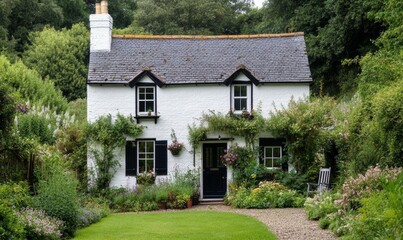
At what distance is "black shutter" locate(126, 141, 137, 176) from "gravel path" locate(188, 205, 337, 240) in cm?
336

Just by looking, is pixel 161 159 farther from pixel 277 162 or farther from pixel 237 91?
pixel 277 162

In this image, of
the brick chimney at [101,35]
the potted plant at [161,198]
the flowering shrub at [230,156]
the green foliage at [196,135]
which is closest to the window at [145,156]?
the green foliage at [196,135]

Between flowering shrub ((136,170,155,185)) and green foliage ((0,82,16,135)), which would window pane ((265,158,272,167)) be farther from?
green foliage ((0,82,16,135))

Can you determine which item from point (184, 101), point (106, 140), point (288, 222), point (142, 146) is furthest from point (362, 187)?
point (106, 140)

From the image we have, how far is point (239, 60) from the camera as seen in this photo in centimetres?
2542

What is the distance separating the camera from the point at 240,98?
79.8 feet

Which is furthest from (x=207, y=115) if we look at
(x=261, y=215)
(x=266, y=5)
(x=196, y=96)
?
(x=266, y=5)

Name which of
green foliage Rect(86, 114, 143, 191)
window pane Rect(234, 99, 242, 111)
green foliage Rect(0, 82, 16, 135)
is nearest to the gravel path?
green foliage Rect(86, 114, 143, 191)

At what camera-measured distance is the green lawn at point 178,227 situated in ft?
47.1

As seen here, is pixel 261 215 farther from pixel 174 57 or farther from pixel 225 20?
pixel 225 20

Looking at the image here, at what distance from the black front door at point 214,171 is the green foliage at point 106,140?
9.25 feet

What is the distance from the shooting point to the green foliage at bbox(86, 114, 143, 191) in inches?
928

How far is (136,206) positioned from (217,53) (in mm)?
7626

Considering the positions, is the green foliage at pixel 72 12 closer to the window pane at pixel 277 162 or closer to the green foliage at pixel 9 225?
the window pane at pixel 277 162
